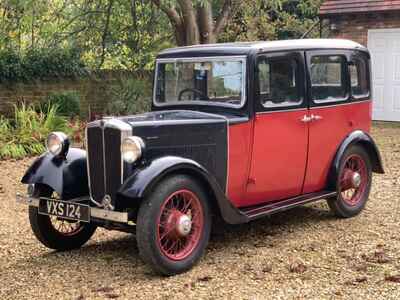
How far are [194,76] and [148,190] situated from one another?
1623 millimetres

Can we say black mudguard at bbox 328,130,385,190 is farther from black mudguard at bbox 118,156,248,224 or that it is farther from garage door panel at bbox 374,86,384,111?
garage door panel at bbox 374,86,384,111

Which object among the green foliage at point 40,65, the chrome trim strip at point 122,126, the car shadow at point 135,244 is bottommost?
the car shadow at point 135,244

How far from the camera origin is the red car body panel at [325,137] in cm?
598

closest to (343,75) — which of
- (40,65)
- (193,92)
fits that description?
(193,92)

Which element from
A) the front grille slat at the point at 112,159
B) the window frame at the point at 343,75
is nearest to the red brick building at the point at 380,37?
the window frame at the point at 343,75

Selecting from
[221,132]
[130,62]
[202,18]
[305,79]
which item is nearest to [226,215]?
[221,132]

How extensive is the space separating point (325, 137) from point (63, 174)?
8.47 ft

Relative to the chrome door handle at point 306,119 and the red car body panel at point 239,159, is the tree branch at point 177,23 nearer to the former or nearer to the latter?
the chrome door handle at point 306,119

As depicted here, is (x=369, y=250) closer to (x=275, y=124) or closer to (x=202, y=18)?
(x=275, y=124)

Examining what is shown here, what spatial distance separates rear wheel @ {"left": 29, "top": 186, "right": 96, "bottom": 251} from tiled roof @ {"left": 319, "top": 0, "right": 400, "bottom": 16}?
10.6 m

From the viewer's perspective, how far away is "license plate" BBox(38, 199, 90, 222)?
187 inches

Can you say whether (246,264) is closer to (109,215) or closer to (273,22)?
(109,215)

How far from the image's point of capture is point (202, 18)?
11484mm

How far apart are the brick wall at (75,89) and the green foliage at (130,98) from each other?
0.36 meters
